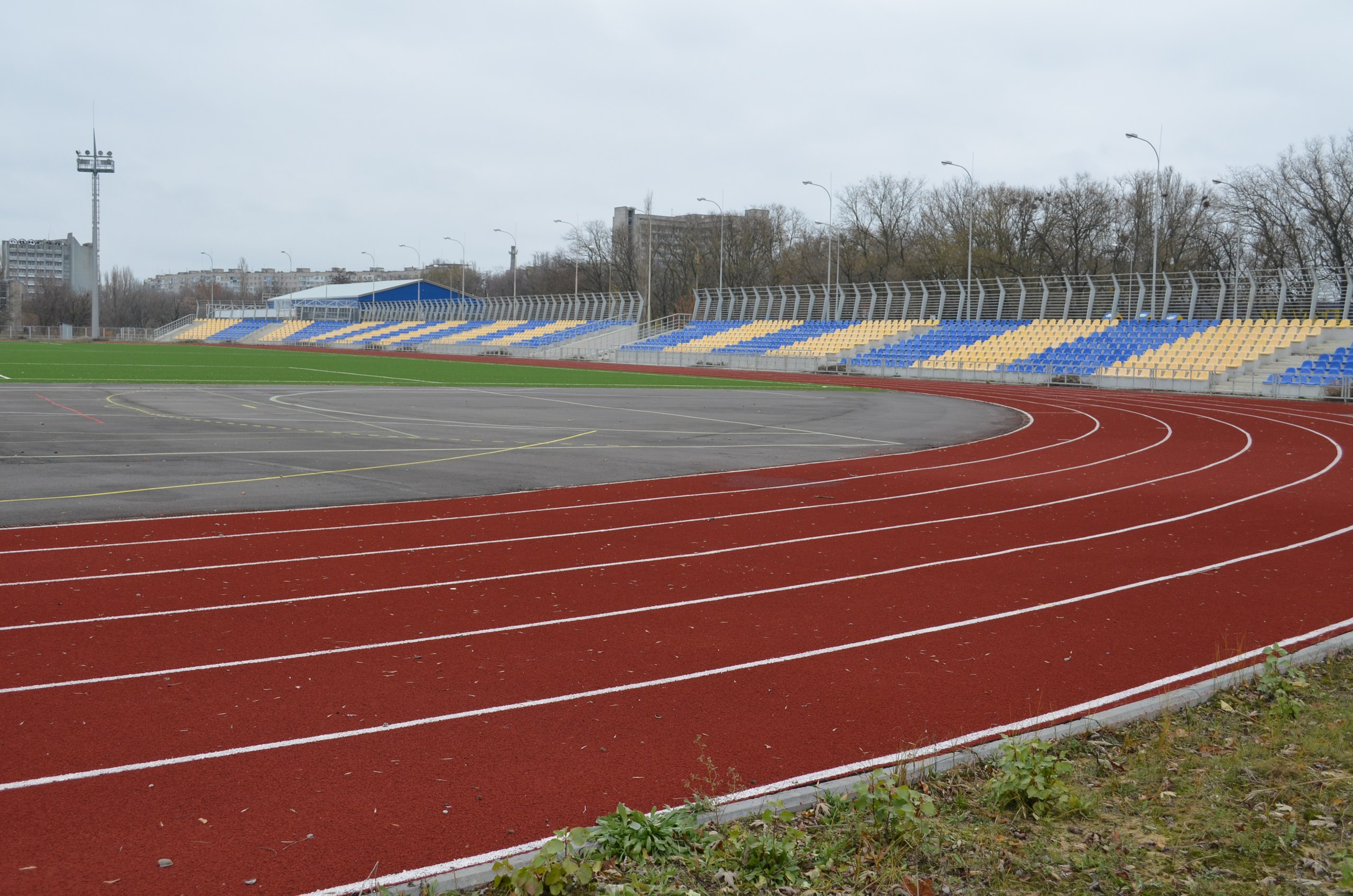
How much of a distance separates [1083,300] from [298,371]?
36.7m

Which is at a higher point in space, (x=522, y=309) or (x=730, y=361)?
(x=522, y=309)

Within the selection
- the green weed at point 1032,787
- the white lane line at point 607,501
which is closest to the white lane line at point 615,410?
the white lane line at point 607,501

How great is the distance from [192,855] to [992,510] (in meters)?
10.2

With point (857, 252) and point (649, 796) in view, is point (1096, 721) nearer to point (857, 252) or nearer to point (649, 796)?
point (649, 796)

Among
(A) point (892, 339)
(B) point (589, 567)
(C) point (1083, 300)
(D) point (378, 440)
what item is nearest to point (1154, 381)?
(C) point (1083, 300)

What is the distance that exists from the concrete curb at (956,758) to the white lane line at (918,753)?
3 cm

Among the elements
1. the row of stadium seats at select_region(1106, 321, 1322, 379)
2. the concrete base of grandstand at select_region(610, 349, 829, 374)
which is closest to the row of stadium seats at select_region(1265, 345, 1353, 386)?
the row of stadium seats at select_region(1106, 321, 1322, 379)

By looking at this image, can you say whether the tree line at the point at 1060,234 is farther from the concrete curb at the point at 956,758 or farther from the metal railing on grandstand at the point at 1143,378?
the concrete curb at the point at 956,758

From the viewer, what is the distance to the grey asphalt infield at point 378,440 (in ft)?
42.1

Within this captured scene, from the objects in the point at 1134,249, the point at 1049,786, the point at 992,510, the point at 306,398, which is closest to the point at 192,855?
the point at 1049,786

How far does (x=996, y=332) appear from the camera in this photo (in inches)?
2064

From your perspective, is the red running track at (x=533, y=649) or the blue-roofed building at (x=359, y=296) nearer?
the red running track at (x=533, y=649)

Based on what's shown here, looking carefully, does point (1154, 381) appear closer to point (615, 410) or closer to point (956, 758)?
point (615, 410)

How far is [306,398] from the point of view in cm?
2916
